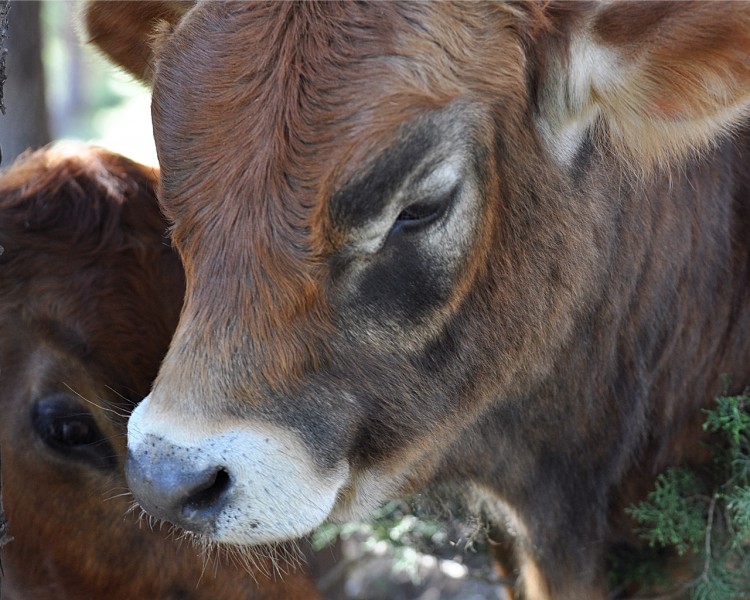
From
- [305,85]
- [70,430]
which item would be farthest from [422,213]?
[70,430]

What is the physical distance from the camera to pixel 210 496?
97.9 inches

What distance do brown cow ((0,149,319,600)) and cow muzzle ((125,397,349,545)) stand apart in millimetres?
805

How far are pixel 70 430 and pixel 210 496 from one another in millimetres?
1022

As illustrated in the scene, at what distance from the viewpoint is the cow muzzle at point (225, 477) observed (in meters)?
2.39

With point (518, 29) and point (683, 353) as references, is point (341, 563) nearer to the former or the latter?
point (683, 353)

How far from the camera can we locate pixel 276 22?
251 centimetres

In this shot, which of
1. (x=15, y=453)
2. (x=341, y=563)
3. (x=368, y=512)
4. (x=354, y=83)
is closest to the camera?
(x=354, y=83)

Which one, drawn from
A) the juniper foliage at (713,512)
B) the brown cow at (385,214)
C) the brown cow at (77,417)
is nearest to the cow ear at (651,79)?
the brown cow at (385,214)

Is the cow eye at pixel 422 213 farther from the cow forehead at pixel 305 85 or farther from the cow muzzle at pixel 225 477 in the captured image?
the cow muzzle at pixel 225 477

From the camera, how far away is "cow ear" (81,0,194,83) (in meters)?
3.20

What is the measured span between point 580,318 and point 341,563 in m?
2.75

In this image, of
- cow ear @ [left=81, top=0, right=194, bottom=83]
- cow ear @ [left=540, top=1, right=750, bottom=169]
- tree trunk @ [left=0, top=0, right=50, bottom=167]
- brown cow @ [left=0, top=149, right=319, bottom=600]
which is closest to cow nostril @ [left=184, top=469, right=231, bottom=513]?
brown cow @ [left=0, top=149, right=319, bottom=600]

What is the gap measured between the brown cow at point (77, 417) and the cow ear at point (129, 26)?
0.59 m

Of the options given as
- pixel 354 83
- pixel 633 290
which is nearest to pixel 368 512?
pixel 633 290
